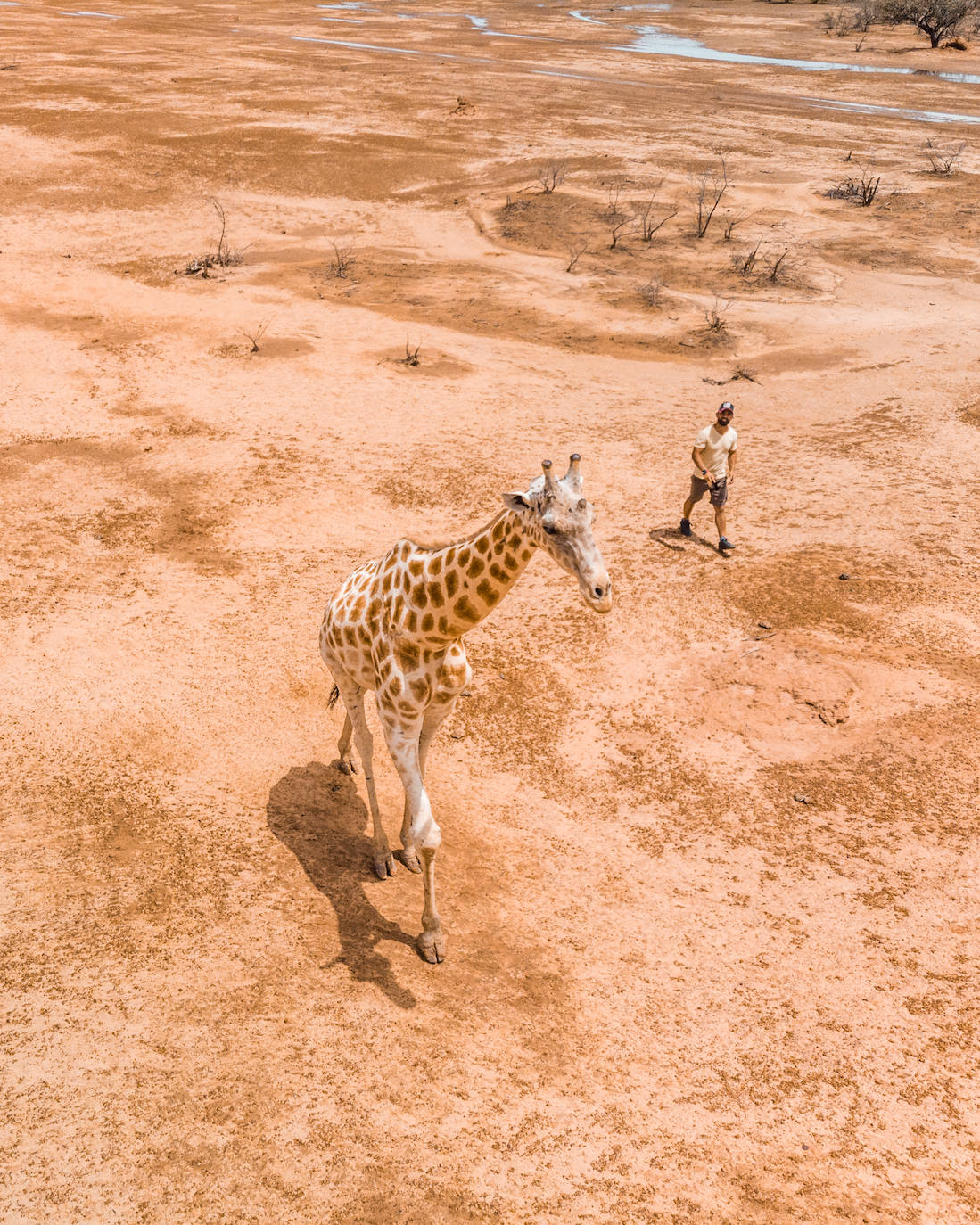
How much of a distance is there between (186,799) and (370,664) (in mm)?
2191

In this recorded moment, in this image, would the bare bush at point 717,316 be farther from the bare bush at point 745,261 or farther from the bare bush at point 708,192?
the bare bush at point 708,192

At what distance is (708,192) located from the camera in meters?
26.3

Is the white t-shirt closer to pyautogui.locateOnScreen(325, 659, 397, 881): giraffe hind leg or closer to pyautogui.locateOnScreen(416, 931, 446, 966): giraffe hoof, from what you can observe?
pyautogui.locateOnScreen(325, 659, 397, 881): giraffe hind leg

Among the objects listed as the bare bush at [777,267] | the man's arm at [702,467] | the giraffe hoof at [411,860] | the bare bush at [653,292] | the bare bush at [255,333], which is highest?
the bare bush at [777,267]

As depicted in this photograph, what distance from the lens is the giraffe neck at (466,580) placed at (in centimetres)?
562

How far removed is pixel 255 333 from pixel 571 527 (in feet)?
47.6

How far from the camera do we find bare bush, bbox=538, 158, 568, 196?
1025 inches

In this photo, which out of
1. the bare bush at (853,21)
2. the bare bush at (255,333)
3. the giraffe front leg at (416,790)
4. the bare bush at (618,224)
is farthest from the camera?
the bare bush at (853,21)

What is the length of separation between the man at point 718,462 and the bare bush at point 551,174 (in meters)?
16.9

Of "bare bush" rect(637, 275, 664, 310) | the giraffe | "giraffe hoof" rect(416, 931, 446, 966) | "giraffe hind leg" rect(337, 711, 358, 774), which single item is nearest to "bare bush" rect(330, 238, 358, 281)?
"bare bush" rect(637, 275, 664, 310)

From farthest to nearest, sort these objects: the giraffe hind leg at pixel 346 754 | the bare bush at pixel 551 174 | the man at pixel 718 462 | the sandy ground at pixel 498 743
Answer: the bare bush at pixel 551 174 → the man at pixel 718 462 → the giraffe hind leg at pixel 346 754 → the sandy ground at pixel 498 743

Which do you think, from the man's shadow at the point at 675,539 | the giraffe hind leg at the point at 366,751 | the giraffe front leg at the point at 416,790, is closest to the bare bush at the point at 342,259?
the man's shadow at the point at 675,539

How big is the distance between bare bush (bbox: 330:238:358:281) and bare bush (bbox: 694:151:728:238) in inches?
350

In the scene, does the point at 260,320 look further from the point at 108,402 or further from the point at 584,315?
the point at 584,315
